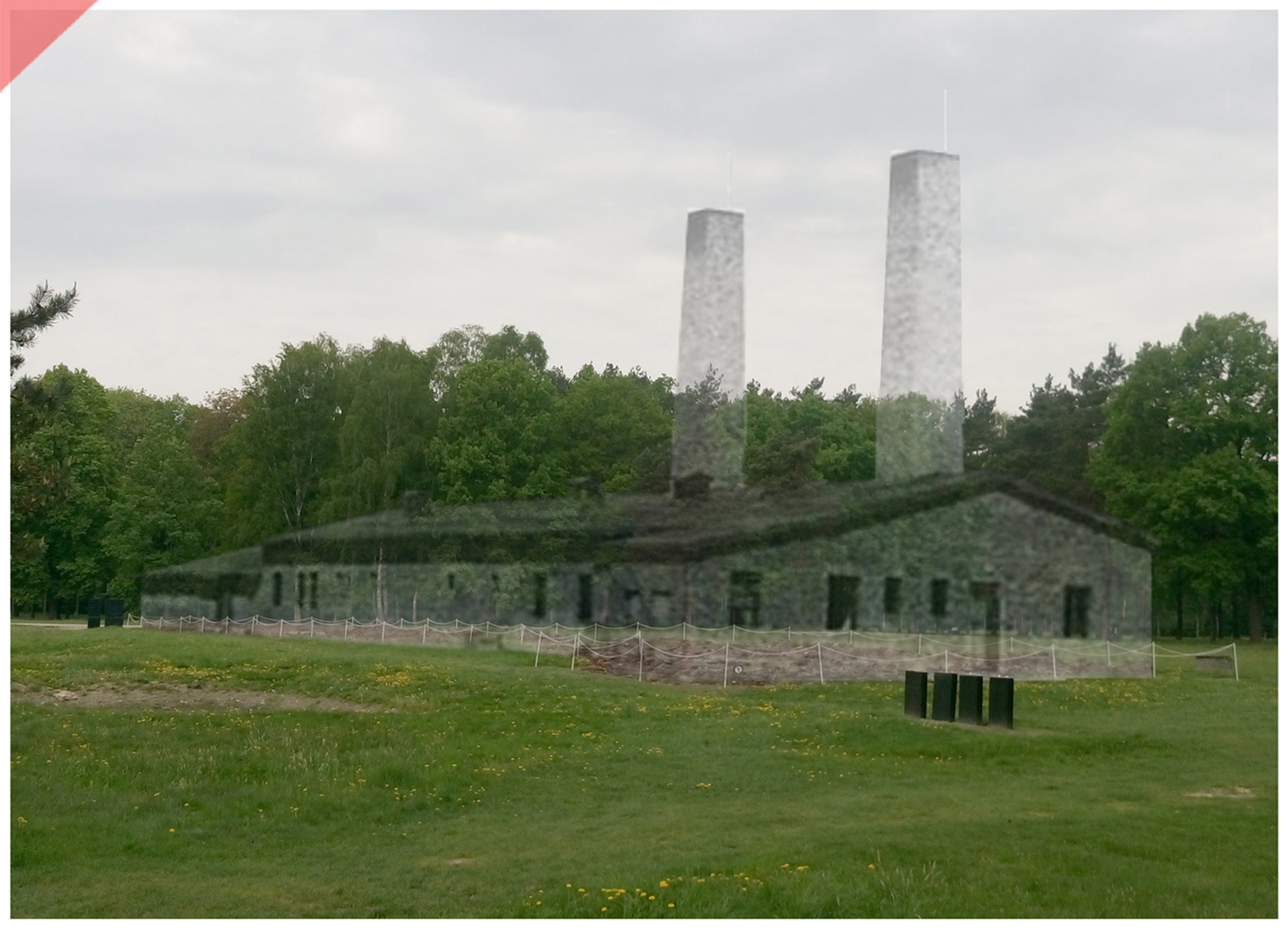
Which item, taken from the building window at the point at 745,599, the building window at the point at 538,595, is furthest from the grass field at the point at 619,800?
the building window at the point at 538,595

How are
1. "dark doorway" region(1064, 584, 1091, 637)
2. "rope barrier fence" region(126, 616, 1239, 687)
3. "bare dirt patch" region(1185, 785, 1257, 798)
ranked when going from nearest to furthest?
1. "bare dirt patch" region(1185, 785, 1257, 798)
2. "rope barrier fence" region(126, 616, 1239, 687)
3. "dark doorway" region(1064, 584, 1091, 637)

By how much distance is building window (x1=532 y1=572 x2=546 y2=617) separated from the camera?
3988 cm

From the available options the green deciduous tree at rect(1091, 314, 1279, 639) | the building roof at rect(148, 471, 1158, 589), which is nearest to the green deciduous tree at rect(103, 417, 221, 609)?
the building roof at rect(148, 471, 1158, 589)

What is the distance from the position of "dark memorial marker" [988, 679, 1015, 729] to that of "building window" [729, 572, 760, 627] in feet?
48.1

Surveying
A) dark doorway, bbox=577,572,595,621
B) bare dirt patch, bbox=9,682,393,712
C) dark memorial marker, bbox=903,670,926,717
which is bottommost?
bare dirt patch, bbox=9,682,393,712

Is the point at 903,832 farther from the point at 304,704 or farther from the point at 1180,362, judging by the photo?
the point at 1180,362

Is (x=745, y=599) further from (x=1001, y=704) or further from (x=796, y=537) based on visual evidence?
(x=1001, y=704)

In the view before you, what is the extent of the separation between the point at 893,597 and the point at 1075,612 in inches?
168

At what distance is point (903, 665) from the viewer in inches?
1110

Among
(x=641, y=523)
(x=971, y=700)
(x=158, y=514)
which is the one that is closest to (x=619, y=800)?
(x=971, y=700)

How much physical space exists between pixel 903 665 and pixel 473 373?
25.5m

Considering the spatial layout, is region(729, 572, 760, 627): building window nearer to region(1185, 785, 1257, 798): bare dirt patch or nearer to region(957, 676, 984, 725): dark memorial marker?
region(957, 676, 984, 725): dark memorial marker

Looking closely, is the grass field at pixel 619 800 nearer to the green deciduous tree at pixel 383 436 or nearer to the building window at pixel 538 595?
the building window at pixel 538 595

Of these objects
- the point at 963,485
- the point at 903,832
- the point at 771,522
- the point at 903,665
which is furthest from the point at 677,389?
the point at 903,832
